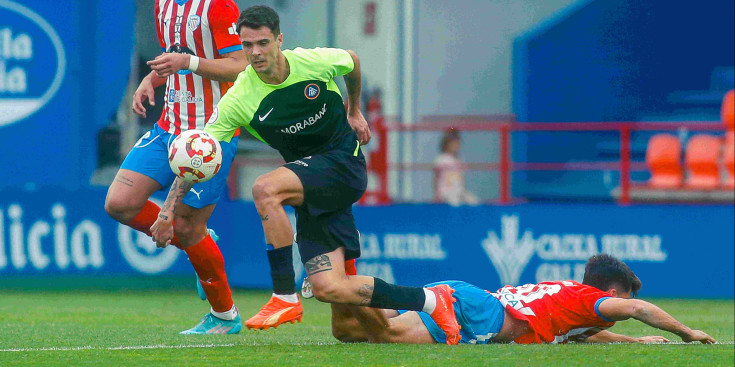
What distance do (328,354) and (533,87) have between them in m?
12.6

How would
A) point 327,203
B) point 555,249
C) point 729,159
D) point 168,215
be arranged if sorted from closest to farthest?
point 327,203 < point 168,215 < point 555,249 < point 729,159

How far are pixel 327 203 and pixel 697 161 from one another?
8.64 m

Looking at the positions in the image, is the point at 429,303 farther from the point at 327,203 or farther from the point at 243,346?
the point at 243,346

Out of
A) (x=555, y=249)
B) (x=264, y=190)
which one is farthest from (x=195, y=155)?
(x=555, y=249)

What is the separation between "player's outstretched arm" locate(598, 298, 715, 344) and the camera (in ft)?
19.0

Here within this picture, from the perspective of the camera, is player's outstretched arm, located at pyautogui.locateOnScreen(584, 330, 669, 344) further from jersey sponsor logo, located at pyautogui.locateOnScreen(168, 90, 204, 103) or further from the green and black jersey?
jersey sponsor logo, located at pyautogui.locateOnScreen(168, 90, 204, 103)

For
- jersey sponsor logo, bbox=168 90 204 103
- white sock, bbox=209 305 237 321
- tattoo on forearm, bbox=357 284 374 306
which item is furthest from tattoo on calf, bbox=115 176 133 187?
tattoo on forearm, bbox=357 284 374 306

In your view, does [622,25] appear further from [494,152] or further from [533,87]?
[494,152]

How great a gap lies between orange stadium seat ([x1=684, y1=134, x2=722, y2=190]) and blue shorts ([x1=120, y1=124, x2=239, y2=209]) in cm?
767

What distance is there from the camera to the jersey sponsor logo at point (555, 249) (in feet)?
38.2

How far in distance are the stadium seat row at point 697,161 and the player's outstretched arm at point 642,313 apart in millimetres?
7252

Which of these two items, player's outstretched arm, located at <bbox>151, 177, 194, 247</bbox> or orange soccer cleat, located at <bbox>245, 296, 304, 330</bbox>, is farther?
player's outstretched arm, located at <bbox>151, 177, 194, 247</bbox>

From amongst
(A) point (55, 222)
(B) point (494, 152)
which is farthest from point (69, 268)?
(B) point (494, 152)

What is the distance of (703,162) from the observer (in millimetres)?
13875
